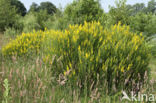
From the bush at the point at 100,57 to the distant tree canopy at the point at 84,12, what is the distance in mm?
5699

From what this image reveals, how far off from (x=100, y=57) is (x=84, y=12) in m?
6.90

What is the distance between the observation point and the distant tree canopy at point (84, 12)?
416 inches

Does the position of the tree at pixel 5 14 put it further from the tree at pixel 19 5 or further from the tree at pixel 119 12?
the tree at pixel 19 5

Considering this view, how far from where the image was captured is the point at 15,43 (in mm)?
7180

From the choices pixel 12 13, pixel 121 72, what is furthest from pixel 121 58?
pixel 12 13

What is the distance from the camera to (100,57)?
4.37 m

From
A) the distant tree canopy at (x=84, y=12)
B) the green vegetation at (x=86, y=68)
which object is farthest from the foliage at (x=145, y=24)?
the green vegetation at (x=86, y=68)

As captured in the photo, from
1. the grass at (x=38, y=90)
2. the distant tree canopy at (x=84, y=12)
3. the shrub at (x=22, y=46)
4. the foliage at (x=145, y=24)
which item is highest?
the distant tree canopy at (x=84, y=12)

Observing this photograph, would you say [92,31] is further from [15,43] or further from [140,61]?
[15,43]

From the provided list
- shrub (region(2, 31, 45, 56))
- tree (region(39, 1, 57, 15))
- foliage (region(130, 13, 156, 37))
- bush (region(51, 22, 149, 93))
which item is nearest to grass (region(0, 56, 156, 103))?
bush (region(51, 22, 149, 93))

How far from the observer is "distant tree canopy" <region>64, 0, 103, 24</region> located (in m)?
10.6

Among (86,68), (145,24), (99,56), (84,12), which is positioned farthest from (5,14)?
(99,56)

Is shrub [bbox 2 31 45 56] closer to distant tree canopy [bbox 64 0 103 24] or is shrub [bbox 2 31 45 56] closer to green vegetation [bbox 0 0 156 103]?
green vegetation [bbox 0 0 156 103]

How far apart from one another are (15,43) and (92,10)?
213 inches
